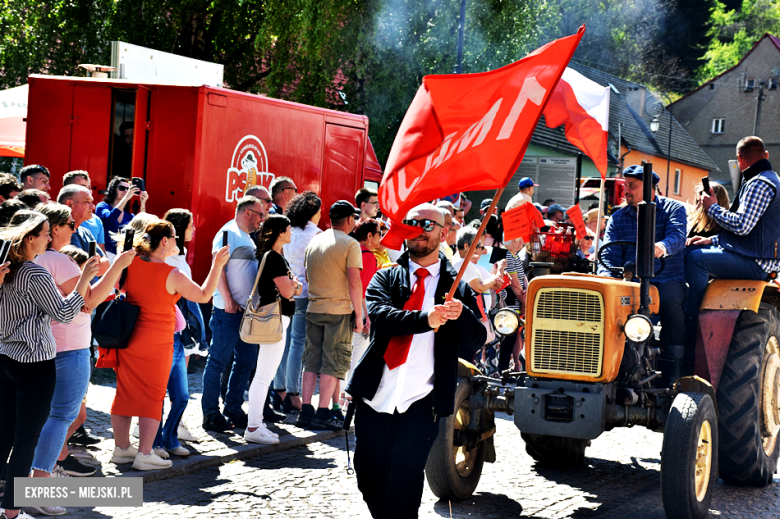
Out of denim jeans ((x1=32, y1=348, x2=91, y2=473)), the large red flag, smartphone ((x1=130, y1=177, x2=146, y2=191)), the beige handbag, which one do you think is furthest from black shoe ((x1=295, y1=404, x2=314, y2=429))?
the large red flag

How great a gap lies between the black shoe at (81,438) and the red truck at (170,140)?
3634 mm

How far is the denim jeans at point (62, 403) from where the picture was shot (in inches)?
211

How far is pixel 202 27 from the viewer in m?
24.1

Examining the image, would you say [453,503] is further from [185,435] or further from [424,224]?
[185,435]

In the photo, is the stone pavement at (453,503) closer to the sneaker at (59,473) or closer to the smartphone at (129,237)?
the sneaker at (59,473)

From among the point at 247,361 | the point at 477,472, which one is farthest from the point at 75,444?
the point at 477,472

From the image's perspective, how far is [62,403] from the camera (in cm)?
546

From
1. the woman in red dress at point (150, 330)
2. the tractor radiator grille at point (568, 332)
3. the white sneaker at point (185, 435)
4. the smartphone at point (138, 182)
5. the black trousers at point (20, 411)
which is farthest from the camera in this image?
the smartphone at point (138, 182)

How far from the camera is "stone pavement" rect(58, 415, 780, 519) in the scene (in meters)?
5.70

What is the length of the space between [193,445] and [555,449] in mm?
2864

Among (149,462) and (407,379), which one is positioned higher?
(407,379)

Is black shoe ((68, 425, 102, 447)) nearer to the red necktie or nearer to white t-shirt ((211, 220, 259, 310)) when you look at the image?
white t-shirt ((211, 220, 259, 310))

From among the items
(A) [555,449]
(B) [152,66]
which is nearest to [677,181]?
(B) [152,66]

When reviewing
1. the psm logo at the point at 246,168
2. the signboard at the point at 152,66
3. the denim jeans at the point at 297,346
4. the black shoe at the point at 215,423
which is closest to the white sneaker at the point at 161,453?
the black shoe at the point at 215,423
